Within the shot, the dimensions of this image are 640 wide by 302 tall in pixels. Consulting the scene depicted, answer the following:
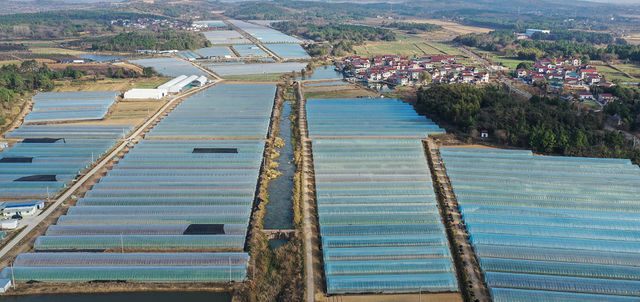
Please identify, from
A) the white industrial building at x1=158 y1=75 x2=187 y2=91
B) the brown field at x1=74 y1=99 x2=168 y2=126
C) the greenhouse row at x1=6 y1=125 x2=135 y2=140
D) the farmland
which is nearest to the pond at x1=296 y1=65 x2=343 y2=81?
the farmland

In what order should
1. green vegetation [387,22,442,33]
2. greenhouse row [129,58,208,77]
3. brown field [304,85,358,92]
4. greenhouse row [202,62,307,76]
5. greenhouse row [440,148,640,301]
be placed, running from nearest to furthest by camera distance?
greenhouse row [440,148,640,301], brown field [304,85,358,92], greenhouse row [129,58,208,77], greenhouse row [202,62,307,76], green vegetation [387,22,442,33]

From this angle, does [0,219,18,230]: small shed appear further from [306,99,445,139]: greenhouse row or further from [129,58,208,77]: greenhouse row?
[129,58,208,77]: greenhouse row

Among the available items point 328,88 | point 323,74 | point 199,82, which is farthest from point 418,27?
point 199,82

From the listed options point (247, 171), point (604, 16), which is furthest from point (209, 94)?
point (604, 16)

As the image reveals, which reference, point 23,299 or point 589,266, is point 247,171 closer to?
point 23,299

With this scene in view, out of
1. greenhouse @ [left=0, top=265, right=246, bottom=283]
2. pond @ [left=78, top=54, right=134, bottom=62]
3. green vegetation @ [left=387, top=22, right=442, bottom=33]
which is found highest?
green vegetation @ [left=387, top=22, right=442, bottom=33]

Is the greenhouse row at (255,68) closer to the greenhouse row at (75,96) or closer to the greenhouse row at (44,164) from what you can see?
the greenhouse row at (75,96)
